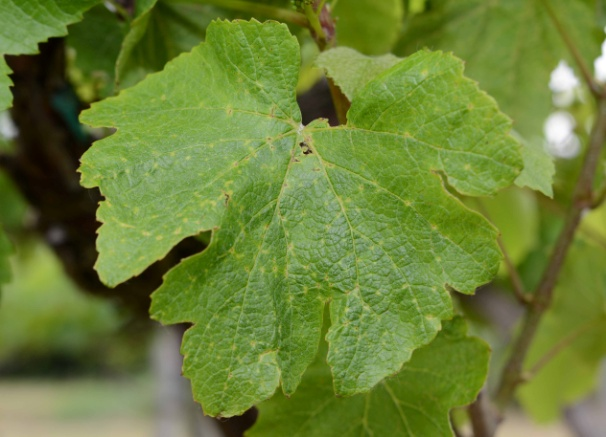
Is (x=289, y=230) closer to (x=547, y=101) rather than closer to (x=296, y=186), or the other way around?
(x=296, y=186)

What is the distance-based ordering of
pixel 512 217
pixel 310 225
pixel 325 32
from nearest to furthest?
pixel 310 225, pixel 325 32, pixel 512 217

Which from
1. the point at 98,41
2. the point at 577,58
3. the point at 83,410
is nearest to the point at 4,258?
the point at 98,41

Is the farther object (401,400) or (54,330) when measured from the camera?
(54,330)

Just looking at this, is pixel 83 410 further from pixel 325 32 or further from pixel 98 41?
pixel 325 32

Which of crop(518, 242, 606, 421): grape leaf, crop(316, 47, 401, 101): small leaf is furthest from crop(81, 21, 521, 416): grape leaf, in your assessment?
crop(518, 242, 606, 421): grape leaf

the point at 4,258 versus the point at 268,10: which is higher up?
the point at 268,10

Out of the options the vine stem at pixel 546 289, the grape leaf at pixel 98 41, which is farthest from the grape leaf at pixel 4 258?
the vine stem at pixel 546 289
